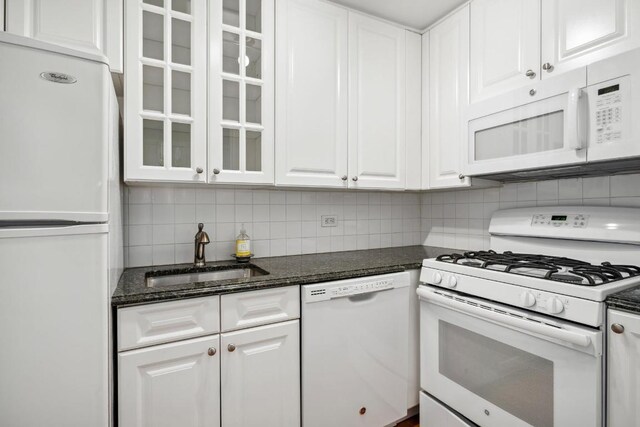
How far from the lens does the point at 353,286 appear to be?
1553 millimetres

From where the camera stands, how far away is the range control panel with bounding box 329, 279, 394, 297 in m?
1.51

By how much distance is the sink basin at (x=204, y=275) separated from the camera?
1.60 metres

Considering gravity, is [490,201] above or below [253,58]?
below

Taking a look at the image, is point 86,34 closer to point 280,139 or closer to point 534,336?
point 280,139

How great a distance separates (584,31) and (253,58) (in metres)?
1.48

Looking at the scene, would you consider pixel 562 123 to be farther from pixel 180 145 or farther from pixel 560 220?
pixel 180 145

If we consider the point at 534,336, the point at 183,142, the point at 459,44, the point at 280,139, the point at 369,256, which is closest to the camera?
the point at 534,336

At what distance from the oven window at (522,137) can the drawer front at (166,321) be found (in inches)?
59.9

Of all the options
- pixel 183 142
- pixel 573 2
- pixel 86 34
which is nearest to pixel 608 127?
pixel 573 2

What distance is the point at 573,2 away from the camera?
137 cm

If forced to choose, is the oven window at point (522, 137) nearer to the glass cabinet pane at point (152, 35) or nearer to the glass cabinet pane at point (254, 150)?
the glass cabinet pane at point (254, 150)

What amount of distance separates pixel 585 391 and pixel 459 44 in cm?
179

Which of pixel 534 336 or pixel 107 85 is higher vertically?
pixel 107 85

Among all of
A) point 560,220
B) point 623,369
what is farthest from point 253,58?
point 623,369
